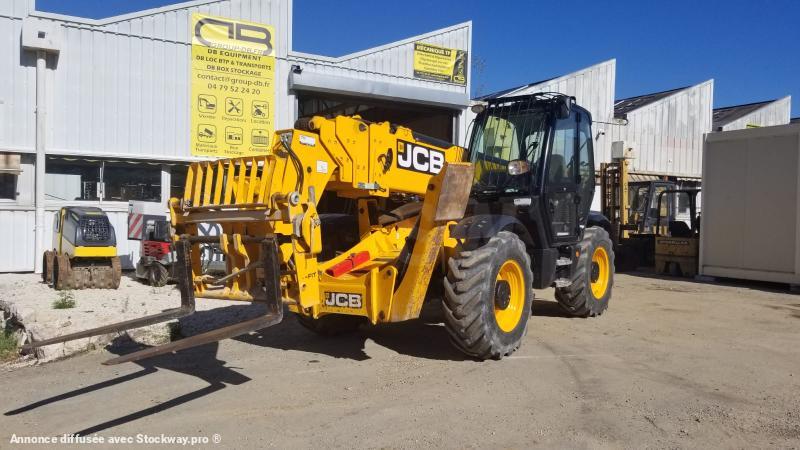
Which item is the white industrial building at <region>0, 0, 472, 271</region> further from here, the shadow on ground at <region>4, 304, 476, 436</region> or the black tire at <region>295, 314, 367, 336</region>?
the black tire at <region>295, 314, 367, 336</region>

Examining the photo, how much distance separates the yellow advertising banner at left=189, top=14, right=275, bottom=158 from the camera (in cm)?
1401

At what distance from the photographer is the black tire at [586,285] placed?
829 cm

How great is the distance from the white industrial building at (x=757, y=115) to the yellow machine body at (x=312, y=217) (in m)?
24.6

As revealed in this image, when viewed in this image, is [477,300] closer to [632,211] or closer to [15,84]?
[15,84]

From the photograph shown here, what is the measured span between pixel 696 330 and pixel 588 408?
3.85 m

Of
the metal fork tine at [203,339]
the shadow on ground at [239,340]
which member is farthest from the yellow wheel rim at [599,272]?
the metal fork tine at [203,339]

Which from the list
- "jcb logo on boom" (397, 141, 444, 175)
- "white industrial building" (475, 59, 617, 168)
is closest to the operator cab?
"jcb logo on boom" (397, 141, 444, 175)

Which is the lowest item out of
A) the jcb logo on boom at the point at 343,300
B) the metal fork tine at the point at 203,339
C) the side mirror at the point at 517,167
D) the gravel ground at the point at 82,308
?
the gravel ground at the point at 82,308

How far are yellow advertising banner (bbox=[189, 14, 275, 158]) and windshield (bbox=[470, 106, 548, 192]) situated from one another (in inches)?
312

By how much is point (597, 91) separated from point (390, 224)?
53.8 ft

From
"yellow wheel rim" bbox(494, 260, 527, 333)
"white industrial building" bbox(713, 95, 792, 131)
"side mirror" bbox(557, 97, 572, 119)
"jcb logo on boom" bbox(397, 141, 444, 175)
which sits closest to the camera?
"yellow wheel rim" bbox(494, 260, 527, 333)

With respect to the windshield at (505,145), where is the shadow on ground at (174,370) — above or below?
below

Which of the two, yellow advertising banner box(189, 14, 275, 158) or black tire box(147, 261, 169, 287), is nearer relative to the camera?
black tire box(147, 261, 169, 287)

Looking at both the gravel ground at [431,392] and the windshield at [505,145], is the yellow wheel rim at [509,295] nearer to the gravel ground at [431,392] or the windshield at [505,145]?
the gravel ground at [431,392]
